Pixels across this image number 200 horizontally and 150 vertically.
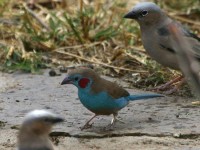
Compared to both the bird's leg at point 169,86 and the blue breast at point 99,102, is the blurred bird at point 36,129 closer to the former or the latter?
the blue breast at point 99,102

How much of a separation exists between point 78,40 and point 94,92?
2.34 m

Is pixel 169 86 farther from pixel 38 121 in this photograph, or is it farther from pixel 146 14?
pixel 38 121

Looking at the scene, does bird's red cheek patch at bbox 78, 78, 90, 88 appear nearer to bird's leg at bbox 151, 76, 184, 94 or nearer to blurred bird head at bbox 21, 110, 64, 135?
blurred bird head at bbox 21, 110, 64, 135

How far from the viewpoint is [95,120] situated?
5.14 metres

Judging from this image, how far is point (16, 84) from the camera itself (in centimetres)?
599

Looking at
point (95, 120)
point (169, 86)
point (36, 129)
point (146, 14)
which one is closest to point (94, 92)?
point (95, 120)

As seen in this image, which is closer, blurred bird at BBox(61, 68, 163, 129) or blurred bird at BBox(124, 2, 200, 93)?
blurred bird at BBox(61, 68, 163, 129)

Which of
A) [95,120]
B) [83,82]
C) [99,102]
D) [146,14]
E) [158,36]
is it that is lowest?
[95,120]

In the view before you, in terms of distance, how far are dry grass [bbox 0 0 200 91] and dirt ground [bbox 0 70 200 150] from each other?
29 centimetres

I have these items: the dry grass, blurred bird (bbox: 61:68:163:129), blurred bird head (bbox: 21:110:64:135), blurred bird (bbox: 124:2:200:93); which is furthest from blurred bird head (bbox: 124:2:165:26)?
blurred bird head (bbox: 21:110:64:135)

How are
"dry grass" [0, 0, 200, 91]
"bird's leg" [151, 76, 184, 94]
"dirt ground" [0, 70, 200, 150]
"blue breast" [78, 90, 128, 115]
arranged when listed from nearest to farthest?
"dirt ground" [0, 70, 200, 150] → "blue breast" [78, 90, 128, 115] → "bird's leg" [151, 76, 184, 94] → "dry grass" [0, 0, 200, 91]

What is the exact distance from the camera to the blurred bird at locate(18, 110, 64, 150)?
3.75 metres

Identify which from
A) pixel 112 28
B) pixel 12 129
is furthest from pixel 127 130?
pixel 112 28

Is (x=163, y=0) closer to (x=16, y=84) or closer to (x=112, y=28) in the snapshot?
(x=112, y=28)
